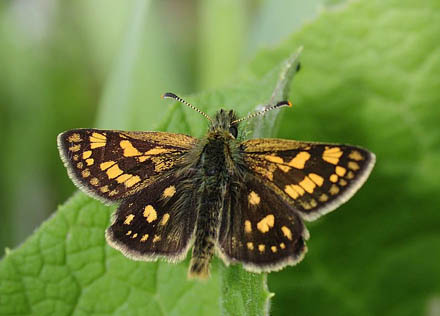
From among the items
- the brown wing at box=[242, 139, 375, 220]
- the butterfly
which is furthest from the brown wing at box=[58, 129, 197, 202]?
the brown wing at box=[242, 139, 375, 220]

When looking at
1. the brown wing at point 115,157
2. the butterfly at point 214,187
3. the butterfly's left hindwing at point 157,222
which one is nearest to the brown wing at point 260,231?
the butterfly at point 214,187

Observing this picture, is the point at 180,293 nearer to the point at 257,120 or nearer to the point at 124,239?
the point at 124,239

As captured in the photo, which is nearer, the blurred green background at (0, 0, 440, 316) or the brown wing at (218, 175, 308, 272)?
the brown wing at (218, 175, 308, 272)

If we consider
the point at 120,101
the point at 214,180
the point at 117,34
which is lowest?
the point at 214,180

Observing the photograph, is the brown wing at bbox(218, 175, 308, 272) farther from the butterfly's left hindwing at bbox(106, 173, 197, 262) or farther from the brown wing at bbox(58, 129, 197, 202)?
the brown wing at bbox(58, 129, 197, 202)

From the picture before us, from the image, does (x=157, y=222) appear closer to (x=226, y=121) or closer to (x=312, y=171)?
(x=226, y=121)

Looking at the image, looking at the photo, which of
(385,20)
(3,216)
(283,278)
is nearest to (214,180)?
(283,278)

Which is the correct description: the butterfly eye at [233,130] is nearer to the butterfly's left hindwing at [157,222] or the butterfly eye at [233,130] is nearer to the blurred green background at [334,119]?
the blurred green background at [334,119]
